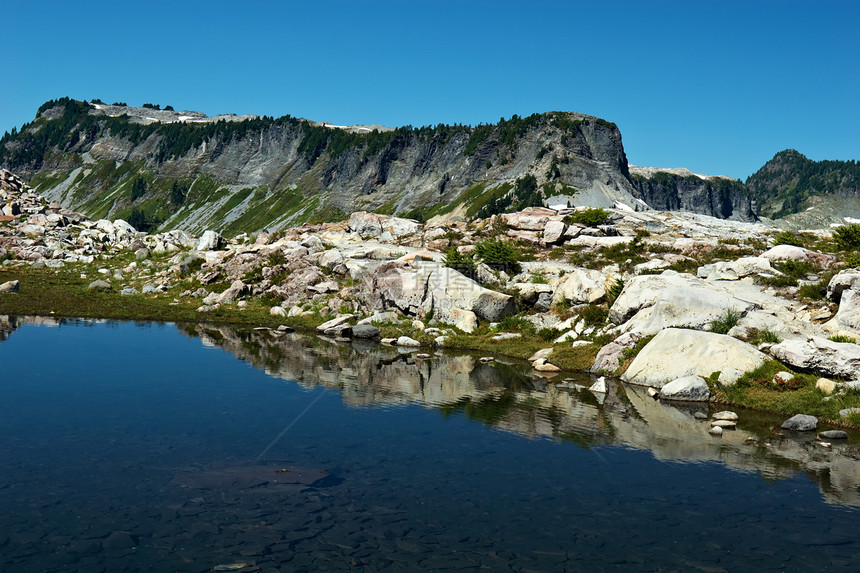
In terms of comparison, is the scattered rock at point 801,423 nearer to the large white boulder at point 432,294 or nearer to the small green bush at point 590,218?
the large white boulder at point 432,294

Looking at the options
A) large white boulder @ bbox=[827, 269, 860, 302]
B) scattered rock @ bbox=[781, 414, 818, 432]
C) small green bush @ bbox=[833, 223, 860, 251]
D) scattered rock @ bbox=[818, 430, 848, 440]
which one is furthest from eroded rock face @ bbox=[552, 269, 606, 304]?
small green bush @ bbox=[833, 223, 860, 251]

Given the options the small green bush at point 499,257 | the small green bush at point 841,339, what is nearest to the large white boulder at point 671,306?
the small green bush at point 841,339

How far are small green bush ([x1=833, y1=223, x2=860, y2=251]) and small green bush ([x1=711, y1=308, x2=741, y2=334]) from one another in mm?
36042

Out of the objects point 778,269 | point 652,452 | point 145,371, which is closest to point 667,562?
point 652,452

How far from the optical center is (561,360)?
41750 millimetres

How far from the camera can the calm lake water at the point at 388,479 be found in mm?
15289

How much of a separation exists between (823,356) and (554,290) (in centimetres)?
2276

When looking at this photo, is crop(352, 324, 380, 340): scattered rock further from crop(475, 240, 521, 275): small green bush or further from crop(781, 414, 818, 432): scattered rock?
crop(781, 414, 818, 432): scattered rock

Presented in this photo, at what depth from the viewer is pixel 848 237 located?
216 ft

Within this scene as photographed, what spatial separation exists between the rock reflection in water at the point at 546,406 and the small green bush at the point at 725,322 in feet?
21.3

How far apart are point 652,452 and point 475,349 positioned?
23091mm

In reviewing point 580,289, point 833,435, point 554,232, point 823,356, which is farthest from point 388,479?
point 554,232

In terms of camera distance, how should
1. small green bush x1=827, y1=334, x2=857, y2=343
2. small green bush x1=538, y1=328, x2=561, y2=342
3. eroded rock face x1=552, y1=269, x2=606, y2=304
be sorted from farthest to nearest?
1. eroded rock face x1=552, y1=269, x2=606, y2=304
2. small green bush x1=538, y1=328, x2=561, y2=342
3. small green bush x1=827, y1=334, x2=857, y2=343

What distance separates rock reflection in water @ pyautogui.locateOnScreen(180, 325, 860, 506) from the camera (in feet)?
78.7
